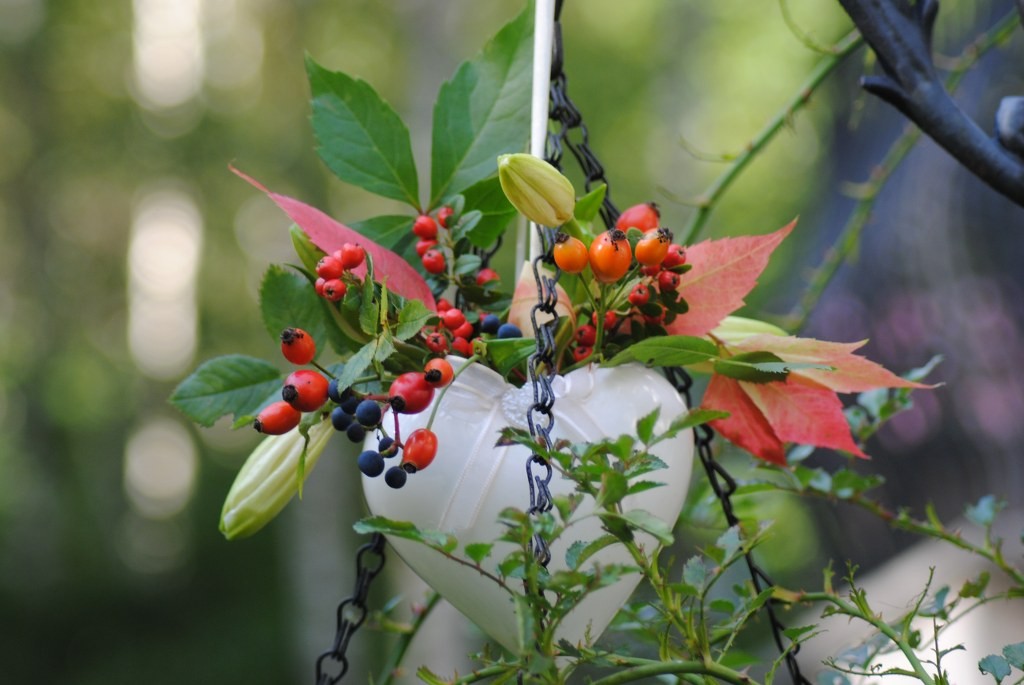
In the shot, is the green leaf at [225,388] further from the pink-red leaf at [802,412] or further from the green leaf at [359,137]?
the pink-red leaf at [802,412]

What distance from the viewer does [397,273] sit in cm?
40

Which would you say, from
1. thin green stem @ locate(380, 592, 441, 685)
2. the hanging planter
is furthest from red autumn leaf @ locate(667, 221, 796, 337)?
thin green stem @ locate(380, 592, 441, 685)

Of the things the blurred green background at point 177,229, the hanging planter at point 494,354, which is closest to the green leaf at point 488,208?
the hanging planter at point 494,354

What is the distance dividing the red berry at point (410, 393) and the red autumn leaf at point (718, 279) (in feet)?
0.41

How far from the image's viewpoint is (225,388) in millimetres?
428

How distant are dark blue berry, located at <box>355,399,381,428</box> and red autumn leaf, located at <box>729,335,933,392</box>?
0.17 m

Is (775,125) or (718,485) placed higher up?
(775,125)

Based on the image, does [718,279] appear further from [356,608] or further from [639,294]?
[356,608]

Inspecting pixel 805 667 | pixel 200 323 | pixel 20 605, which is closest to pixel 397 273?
pixel 805 667

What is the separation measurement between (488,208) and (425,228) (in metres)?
0.03

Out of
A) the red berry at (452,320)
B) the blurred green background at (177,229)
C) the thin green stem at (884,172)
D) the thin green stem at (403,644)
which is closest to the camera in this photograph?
the red berry at (452,320)

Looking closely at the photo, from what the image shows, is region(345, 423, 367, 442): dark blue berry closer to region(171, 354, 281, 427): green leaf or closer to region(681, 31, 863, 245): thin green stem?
region(171, 354, 281, 427): green leaf

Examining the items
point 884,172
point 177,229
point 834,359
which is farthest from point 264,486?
point 177,229

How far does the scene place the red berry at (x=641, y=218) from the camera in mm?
396
